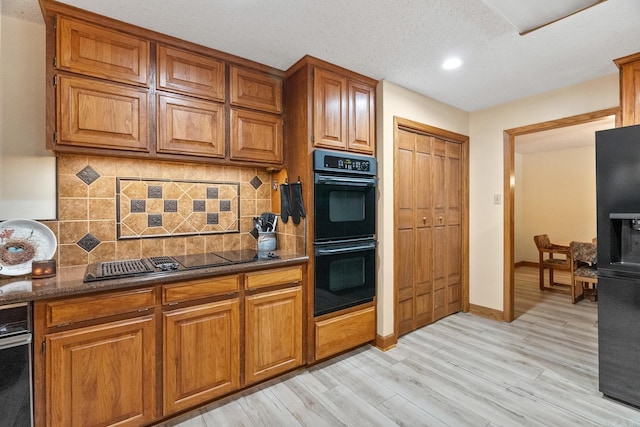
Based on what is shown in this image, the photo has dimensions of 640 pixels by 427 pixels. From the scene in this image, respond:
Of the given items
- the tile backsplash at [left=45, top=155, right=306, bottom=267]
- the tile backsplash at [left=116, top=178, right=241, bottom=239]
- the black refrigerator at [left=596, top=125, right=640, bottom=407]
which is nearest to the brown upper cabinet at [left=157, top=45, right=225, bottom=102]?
the tile backsplash at [left=45, top=155, right=306, bottom=267]

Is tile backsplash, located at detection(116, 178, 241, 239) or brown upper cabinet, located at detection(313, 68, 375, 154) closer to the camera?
tile backsplash, located at detection(116, 178, 241, 239)

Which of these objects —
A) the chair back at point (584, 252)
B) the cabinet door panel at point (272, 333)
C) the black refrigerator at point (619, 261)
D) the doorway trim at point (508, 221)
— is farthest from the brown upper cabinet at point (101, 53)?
the chair back at point (584, 252)

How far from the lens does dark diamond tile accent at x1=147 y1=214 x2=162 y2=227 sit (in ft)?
7.17

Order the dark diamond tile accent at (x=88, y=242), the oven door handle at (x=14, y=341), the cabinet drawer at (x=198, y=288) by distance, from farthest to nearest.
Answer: the dark diamond tile accent at (x=88, y=242) < the cabinet drawer at (x=198, y=288) < the oven door handle at (x=14, y=341)

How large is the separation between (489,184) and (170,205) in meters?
3.34

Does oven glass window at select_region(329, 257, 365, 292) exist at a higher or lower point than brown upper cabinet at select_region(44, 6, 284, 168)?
lower

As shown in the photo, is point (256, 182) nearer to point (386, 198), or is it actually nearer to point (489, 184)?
point (386, 198)

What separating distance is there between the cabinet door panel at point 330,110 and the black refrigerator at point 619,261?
1807 mm

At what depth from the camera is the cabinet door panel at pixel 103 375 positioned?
4.72 ft

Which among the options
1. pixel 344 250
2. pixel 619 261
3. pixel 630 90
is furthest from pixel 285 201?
pixel 630 90

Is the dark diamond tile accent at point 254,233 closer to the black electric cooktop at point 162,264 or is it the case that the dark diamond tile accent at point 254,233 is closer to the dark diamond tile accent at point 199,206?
the black electric cooktop at point 162,264

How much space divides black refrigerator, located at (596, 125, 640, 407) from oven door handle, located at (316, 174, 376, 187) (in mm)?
1585

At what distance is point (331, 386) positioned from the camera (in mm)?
2127

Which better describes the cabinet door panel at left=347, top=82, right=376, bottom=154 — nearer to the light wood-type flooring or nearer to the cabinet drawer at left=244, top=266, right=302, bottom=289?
the cabinet drawer at left=244, top=266, right=302, bottom=289
